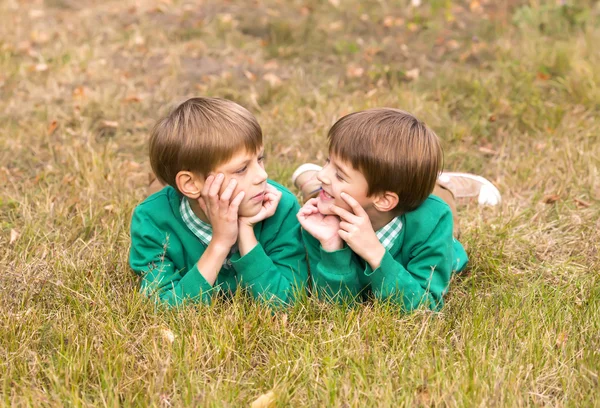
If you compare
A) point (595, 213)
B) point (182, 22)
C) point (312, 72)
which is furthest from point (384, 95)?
point (182, 22)

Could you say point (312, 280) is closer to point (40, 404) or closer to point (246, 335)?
point (246, 335)

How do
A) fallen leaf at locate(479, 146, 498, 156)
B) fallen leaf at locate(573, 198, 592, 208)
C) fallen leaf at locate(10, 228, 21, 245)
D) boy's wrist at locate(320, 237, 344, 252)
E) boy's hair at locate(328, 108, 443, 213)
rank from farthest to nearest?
1. fallen leaf at locate(479, 146, 498, 156)
2. fallen leaf at locate(573, 198, 592, 208)
3. fallen leaf at locate(10, 228, 21, 245)
4. boy's wrist at locate(320, 237, 344, 252)
5. boy's hair at locate(328, 108, 443, 213)

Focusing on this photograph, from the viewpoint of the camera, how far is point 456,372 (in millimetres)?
2518

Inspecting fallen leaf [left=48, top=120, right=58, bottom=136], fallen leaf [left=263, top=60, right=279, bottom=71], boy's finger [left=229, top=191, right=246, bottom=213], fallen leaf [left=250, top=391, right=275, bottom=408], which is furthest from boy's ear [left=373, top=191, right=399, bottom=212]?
fallen leaf [left=263, top=60, right=279, bottom=71]

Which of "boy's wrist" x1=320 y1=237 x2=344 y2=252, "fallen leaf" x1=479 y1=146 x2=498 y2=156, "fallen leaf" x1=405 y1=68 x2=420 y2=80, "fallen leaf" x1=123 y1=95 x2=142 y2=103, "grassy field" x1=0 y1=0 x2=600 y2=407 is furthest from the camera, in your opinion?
"fallen leaf" x1=405 y1=68 x2=420 y2=80

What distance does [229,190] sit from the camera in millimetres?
2932

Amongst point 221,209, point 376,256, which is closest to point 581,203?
point 376,256

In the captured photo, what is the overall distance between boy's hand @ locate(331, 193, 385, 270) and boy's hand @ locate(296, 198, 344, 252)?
67 millimetres

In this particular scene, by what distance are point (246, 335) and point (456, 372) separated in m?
0.81

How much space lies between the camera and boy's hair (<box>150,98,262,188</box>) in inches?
114

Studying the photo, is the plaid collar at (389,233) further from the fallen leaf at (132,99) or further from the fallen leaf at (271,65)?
the fallen leaf at (271,65)

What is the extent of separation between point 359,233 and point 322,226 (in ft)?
0.61

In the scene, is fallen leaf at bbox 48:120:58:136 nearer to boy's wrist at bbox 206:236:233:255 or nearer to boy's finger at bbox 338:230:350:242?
boy's wrist at bbox 206:236:233:255

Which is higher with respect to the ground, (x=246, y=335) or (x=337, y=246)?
(x=337, y=246)
